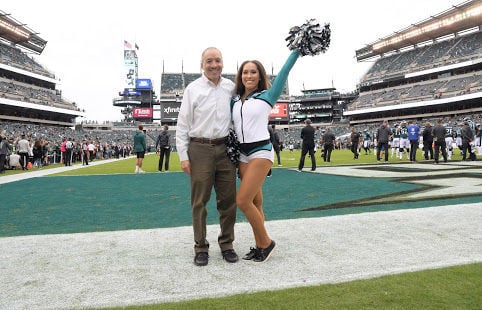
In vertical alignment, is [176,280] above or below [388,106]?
below

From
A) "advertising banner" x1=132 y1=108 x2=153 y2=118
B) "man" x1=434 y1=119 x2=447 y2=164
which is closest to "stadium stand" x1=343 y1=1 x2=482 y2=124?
"man" x1=434 y1=119 x2=447 y2=164

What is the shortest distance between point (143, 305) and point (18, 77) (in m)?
59.7

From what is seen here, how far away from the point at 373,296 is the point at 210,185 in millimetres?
1456

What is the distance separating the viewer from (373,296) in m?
1.92

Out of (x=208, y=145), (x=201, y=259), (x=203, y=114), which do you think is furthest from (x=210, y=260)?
(x=203, y=114)

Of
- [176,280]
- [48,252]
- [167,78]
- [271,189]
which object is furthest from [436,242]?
[167,78]

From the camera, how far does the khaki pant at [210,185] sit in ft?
9.03

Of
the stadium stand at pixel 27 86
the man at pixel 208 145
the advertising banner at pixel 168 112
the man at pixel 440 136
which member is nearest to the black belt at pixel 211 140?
the man at pixel 208 145

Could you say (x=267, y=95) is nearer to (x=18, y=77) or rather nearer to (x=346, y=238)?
(x=346, y=238)

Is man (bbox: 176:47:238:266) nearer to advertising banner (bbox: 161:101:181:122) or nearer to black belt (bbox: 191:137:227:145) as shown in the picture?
black belt (bbox: 191:137:227:145)

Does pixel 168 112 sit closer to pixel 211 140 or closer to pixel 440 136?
pixel 440 136

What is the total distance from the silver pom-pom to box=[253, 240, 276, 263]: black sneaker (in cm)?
164

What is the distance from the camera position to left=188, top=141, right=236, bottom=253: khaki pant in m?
2.75

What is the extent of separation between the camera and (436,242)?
296 cm
